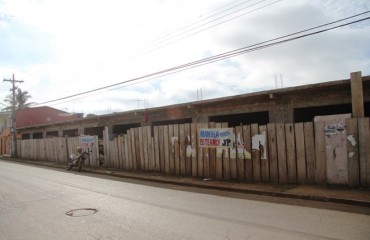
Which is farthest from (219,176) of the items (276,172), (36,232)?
(36,232)

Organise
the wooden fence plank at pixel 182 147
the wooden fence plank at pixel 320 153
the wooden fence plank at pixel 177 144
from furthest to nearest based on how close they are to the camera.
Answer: the wooden fence plank at pixel 177 144 < the wooden fence plank at pixel 182 147 < the wooden fence plank at pixel 320 153

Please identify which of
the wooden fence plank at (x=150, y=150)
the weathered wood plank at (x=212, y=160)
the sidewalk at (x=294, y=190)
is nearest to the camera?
the sidewalk at (x=294, y=190)

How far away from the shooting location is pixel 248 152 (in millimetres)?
12961

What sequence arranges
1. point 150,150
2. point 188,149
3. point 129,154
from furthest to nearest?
1. point 129,154
2. point 150,150
3. point 188,149

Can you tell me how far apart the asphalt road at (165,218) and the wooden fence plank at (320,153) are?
271 centimetres

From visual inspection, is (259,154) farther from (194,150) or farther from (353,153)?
(194,150)

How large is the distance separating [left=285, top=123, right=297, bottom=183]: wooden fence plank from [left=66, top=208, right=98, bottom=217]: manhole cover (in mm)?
6326

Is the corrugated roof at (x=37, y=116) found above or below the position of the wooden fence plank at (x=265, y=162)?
above

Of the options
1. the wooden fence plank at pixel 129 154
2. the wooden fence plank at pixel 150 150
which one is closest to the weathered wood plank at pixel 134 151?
the wooden fence plank at pixel 129 154

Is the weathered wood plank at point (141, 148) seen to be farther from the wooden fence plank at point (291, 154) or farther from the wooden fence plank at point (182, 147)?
the wooden fence plank at point (291, 154)

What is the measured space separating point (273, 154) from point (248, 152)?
3.20 feet

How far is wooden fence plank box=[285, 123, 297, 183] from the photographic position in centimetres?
1180

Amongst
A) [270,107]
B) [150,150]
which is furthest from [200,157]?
[270,107]

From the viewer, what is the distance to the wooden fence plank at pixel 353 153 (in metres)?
10.5
